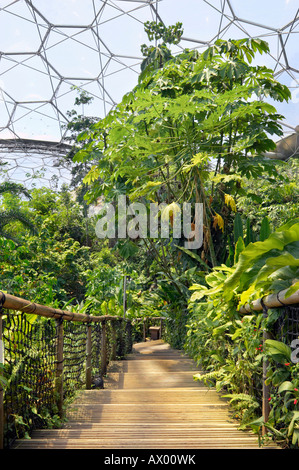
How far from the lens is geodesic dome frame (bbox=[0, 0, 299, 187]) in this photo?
15078mm

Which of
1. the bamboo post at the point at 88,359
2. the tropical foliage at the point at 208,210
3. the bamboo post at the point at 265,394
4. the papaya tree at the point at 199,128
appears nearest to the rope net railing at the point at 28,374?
the bamboo post at the point at 88,359

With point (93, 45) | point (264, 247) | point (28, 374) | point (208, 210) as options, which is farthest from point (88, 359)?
point (93, 45)

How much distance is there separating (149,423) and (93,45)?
18.9m

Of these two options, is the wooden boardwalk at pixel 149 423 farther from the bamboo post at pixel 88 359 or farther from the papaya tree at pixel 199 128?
the papaya tree at pixel 199 128

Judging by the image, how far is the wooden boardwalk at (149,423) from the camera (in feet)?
6.93

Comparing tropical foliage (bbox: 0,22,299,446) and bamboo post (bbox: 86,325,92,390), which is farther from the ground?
tropical foliage (bbox: 0,22,299,446)

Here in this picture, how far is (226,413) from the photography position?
9.72 ft

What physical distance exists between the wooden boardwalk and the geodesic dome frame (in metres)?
14.3

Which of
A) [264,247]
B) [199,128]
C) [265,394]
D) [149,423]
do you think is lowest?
[149,423]

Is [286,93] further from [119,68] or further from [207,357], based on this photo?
[119,68]

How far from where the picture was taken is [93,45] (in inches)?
736
